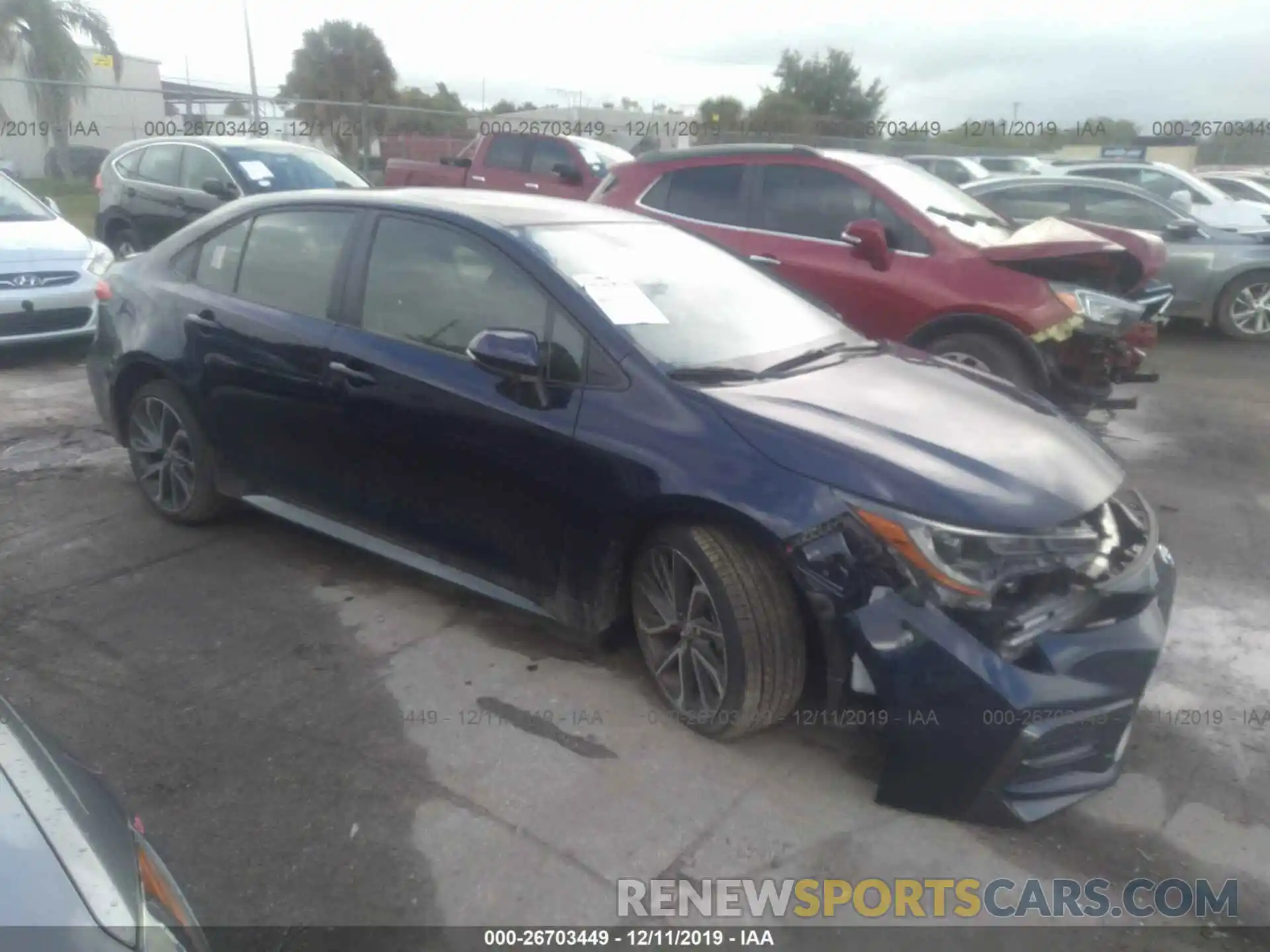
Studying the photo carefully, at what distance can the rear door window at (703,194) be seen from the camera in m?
7.24

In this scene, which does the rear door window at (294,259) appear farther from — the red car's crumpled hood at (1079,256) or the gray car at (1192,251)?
the gray car at (1192,251)

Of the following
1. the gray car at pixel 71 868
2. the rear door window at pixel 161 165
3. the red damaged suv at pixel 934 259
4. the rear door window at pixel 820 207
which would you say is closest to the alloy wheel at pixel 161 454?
the gray car at pixel 71 868

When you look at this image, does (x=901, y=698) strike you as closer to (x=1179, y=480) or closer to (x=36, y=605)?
(x=36, y=605)

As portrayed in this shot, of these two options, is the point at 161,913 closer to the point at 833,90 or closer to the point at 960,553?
the point at 960,553

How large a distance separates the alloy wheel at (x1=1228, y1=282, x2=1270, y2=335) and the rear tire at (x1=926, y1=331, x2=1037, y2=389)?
5.47 m

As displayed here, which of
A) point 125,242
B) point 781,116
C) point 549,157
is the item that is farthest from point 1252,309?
point 781,116

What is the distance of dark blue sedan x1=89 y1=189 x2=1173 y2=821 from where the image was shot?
9.29ft

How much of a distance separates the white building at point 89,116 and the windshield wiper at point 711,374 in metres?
18.3

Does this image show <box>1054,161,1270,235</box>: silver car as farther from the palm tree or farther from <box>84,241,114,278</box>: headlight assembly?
the palm tree

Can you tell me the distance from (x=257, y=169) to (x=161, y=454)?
6.39 metres

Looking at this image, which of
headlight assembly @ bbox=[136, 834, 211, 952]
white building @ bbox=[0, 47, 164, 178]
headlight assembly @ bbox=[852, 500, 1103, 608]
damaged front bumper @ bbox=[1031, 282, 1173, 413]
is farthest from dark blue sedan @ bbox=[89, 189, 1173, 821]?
white building @ bbox=[0, 47, 164, 178]

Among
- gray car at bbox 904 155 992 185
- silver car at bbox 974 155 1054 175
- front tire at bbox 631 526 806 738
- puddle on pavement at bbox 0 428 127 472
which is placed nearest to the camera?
front tire at bbox 631 526 806 738

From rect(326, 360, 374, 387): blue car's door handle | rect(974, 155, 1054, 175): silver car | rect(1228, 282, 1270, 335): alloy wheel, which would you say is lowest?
rect(1228, 282, 1270, 335): alloy wheel

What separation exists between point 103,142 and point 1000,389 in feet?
99.3
